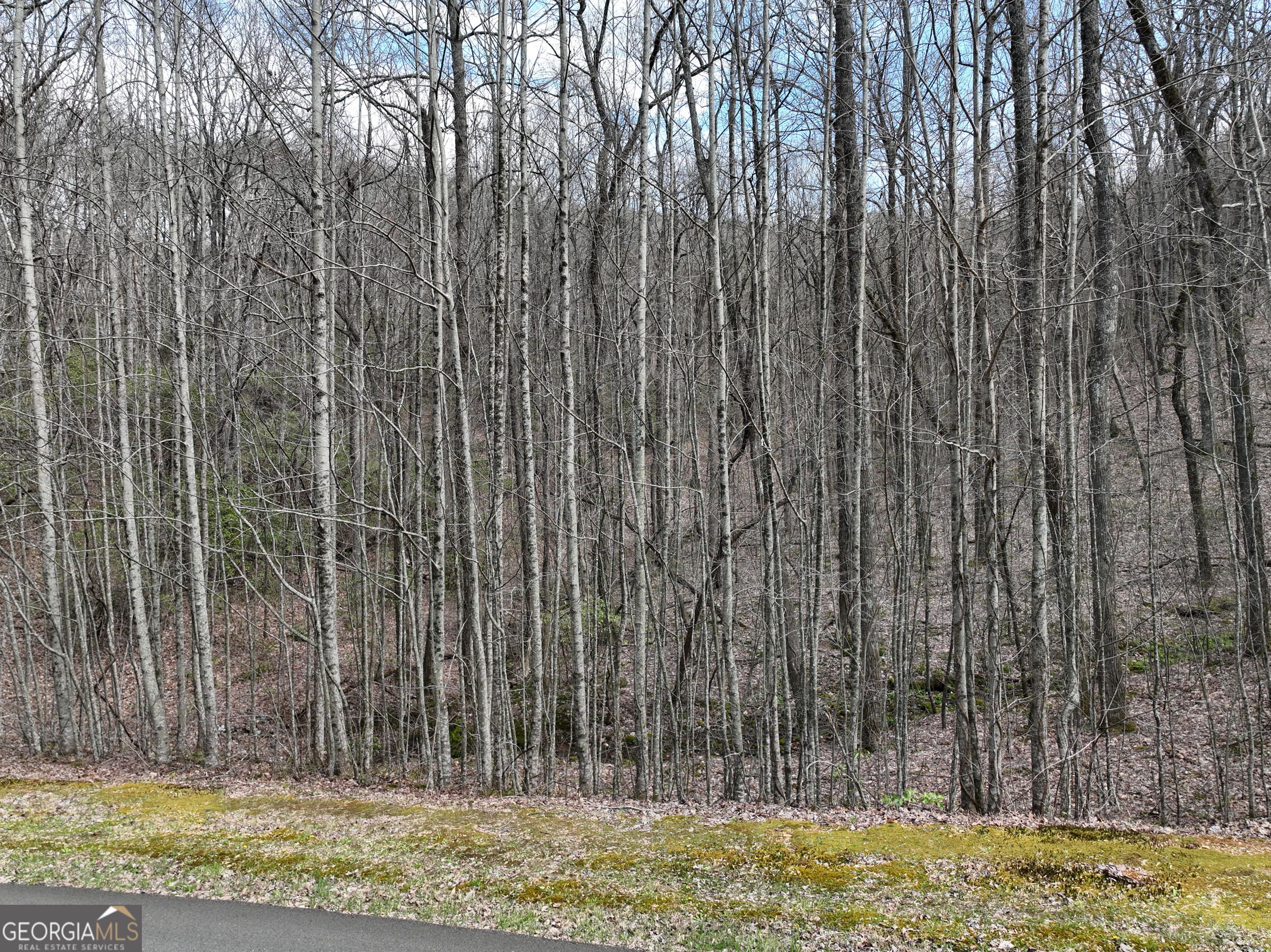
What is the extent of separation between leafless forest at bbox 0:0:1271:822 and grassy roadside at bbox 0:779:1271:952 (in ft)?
6.18

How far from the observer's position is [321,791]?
6758 mm

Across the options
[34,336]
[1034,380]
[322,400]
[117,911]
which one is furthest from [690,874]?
[34,336]

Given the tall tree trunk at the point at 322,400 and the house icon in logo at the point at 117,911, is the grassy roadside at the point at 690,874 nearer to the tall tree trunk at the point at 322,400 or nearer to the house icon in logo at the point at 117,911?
the house icon in logo at the point at 117,911

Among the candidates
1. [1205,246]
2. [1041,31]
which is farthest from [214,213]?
[1205,246]

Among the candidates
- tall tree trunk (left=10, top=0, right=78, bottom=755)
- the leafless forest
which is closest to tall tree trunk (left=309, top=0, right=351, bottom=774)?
the leafless forest

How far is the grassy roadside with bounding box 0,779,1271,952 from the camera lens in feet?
12.4

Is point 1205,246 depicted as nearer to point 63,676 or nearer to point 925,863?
point 925,863

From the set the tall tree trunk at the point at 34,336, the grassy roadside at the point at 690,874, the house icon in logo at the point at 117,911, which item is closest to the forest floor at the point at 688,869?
the grassy roadside at the point at 690,874

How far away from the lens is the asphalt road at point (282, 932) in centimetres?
379

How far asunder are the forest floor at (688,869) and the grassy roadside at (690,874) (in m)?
0.01

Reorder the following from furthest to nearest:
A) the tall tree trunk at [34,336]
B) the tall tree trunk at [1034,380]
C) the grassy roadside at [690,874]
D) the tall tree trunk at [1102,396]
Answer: the tall tree trunk at [1102,396], the tall tree trunk at [34,336], the tall tree trunk at [1034,380], the grassy roadside at [690,874]

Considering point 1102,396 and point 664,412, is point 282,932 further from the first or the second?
point 1102,396

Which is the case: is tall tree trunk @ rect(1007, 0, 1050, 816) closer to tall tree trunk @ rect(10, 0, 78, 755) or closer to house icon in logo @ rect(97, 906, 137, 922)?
house icon in logo @ rect(97, 906, 137, 922)

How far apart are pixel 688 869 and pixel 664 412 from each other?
→ 510 cm
